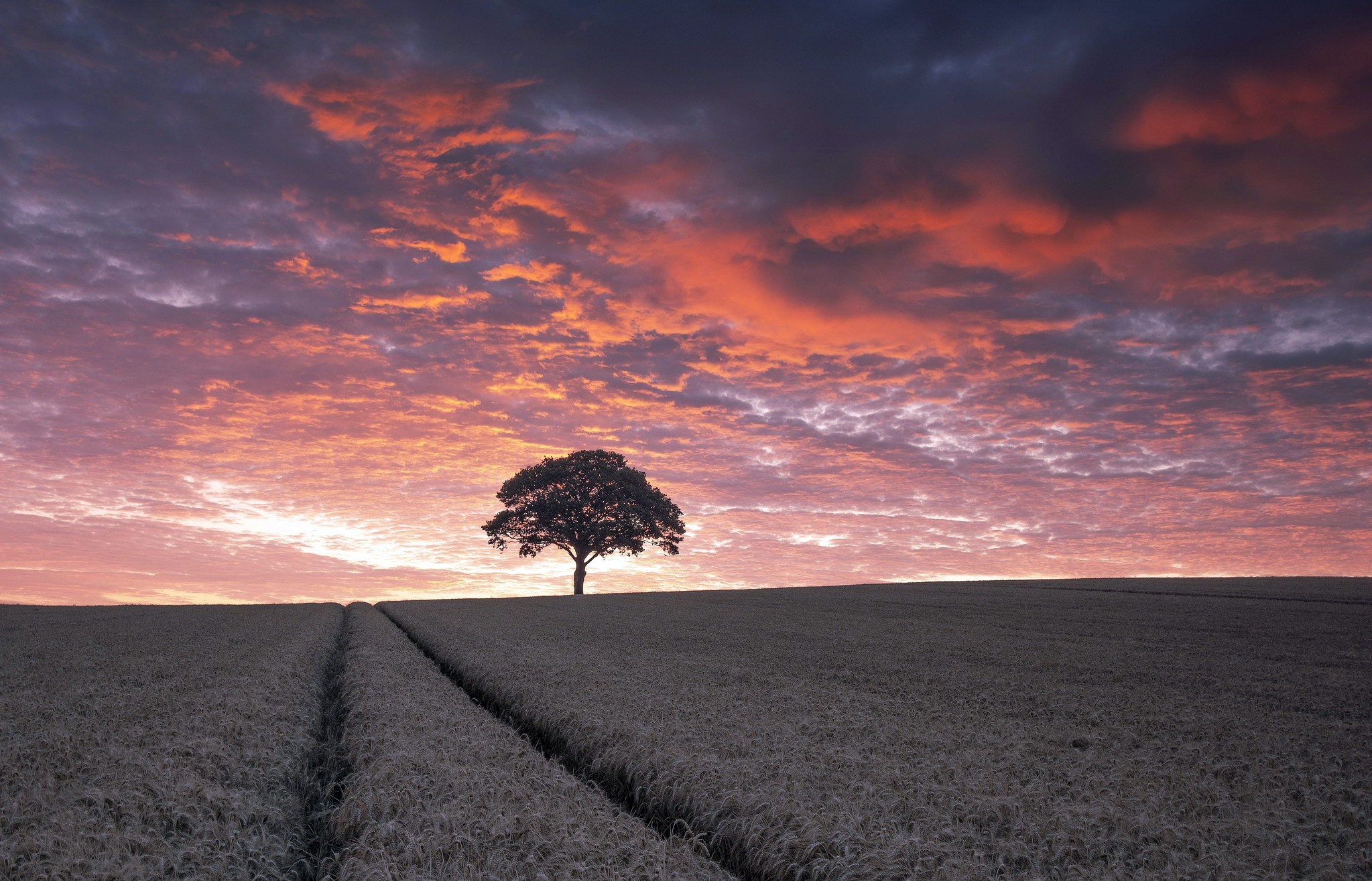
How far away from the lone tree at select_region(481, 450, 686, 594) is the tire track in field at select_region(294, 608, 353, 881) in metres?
41.9

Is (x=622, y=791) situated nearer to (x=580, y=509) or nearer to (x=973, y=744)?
(x=973, y=744)

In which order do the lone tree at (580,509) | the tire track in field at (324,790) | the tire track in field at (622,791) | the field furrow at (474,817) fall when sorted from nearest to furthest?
1. the field furrow at (474,817)
2. the tire track in field at (622,791)
3. the tire track in field at (324,790)
4. the lone tree at (580,509)

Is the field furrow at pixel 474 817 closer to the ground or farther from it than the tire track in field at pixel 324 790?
farther from it

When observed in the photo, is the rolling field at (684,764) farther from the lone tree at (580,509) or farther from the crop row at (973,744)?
the lone tree at (580,509)

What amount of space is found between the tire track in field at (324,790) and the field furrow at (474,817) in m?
0.13

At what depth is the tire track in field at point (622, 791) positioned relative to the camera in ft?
20.6

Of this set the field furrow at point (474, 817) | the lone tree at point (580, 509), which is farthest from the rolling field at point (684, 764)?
the lone tree at point (580, 509)

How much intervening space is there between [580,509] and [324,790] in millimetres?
48125

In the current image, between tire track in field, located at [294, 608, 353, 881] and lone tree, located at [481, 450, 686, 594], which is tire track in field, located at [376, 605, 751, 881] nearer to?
tire track in field, located at [294, 608, 353, 881]

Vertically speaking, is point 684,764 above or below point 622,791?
above

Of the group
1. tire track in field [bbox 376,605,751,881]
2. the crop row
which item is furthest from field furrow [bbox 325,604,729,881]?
the crop row

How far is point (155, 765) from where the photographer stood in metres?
7.59

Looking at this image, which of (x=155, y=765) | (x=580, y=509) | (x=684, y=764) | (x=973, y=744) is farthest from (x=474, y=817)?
(x=580, y=509)

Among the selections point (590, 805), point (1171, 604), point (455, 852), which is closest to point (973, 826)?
point (590, 805)
